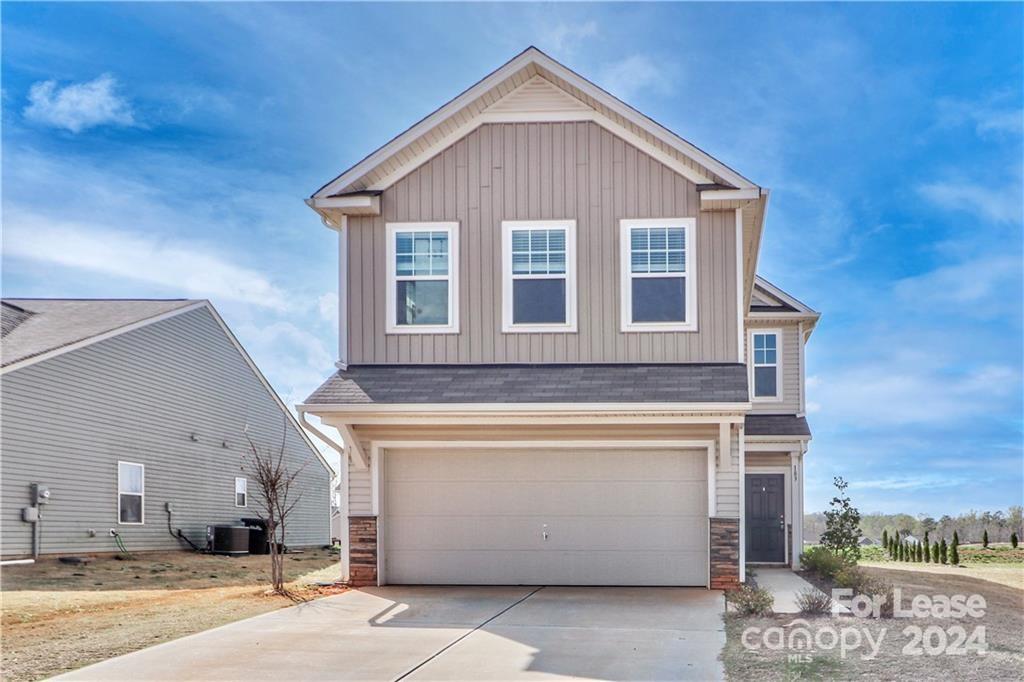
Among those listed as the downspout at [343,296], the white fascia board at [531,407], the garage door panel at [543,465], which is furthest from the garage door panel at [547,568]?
the downspout at [343,296]

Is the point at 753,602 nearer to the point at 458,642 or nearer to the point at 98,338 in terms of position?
the point at 458,642

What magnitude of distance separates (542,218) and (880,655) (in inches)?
305

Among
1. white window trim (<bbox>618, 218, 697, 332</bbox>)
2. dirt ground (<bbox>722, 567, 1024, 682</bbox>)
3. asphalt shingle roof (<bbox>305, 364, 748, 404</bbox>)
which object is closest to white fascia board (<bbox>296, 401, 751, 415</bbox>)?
asphalt shingle roof (<bbox>305, 364, 748, 404</bbox>)

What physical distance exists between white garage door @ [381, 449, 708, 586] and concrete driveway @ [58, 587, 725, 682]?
953mm

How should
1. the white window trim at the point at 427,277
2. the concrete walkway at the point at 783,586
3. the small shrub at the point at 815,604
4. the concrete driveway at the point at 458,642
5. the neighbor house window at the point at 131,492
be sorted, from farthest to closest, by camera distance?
1. the neighbor house window at the point at 131,492
2. the white window trim at the point at 427,277
3. the concrete walkway at the point at 783,586
4. the small shrub at the point at 815,604
5. the concrete driveway at the point at 458,642

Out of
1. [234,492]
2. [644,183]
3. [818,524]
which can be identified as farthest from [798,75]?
[818,524]

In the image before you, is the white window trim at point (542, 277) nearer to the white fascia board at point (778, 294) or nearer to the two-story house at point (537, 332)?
the two-story house at point (537, 332)

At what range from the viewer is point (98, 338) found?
20.6m

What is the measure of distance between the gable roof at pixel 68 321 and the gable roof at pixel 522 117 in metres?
8.09

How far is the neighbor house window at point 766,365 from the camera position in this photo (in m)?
21.1

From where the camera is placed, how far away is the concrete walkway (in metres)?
11.7

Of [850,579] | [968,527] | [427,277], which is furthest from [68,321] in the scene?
[968,527]

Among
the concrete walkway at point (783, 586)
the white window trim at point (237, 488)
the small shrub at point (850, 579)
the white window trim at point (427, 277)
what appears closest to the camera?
the concrete walkway at point (783, 586)

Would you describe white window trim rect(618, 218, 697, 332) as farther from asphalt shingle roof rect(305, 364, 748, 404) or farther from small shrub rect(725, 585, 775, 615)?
small shrub rect(725, 585, 775, 615)
